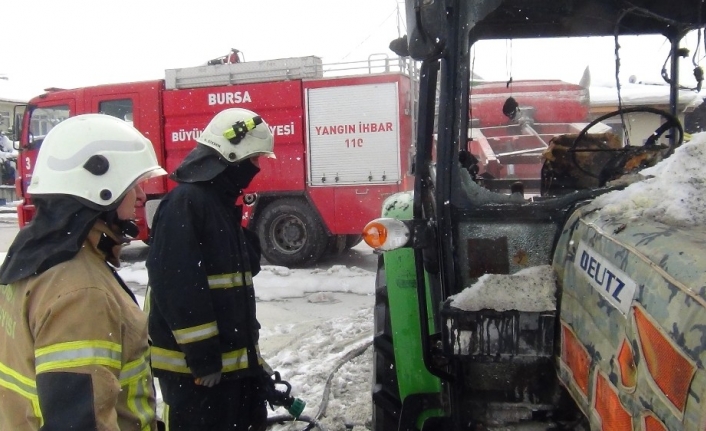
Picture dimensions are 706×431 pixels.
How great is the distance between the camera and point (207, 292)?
2574 millimetres

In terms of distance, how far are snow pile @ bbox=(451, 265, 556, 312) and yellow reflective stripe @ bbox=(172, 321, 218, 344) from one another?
1.05m

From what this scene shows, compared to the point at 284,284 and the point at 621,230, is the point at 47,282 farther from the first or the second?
the point at 284,284

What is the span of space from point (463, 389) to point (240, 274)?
1.07m

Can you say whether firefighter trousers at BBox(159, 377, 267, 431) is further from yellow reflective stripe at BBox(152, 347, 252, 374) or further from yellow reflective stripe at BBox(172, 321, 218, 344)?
yellow reflective stripe at BBox(172, 321, 218, 344)

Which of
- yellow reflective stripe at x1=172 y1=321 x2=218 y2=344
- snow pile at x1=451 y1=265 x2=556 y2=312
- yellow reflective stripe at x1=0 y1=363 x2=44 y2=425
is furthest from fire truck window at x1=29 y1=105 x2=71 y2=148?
snow pile at x1=451 y1=265 x2=556 y2=312

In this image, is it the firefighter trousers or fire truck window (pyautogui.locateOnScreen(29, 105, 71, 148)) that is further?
fire truck window (pyautogui.locateOnScreen(29, 105, 71, 148))

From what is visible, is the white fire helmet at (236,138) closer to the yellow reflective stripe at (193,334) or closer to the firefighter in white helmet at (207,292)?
the firefighter in white helmet at (207,292)

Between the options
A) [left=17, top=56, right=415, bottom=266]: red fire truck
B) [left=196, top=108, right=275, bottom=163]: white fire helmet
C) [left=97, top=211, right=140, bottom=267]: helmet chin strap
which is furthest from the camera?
[left=17, top=56, right=415, bottom=266]: red fire truck

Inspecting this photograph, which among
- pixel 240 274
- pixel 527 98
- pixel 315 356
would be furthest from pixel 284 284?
pixel 240 274

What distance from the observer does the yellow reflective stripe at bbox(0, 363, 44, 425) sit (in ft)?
4.89

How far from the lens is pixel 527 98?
593 cm

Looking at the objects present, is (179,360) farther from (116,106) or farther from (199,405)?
(116,106)

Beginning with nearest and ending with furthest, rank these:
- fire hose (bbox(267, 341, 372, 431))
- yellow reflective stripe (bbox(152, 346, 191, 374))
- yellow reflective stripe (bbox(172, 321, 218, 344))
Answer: yellow reflective stripe (bbox(172, 321, 218, 344))
yellow reflective stripe (bbox(152, 346, 191, 374))
fire hose (bbox(267, 341, 372, 431))

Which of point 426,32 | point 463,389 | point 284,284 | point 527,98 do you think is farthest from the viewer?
point 284,284
